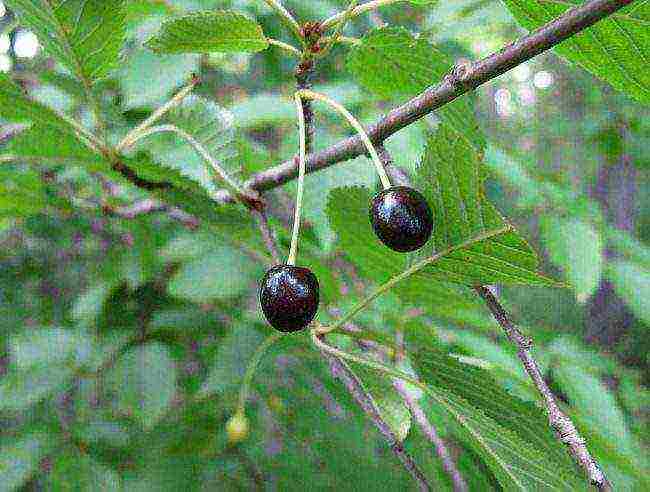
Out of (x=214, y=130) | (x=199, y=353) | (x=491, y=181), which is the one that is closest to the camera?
(x=214, y=130)

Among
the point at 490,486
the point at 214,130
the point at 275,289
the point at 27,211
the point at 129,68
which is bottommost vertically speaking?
the point at 490,486

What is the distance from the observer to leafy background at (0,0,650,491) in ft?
2.77

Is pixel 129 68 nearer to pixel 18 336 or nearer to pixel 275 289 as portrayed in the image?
pixel 18 336

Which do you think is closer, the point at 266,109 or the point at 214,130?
the point at 214,130

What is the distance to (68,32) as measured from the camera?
1.00 m

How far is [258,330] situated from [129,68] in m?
0.78

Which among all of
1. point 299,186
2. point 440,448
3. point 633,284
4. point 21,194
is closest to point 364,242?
point 299,186

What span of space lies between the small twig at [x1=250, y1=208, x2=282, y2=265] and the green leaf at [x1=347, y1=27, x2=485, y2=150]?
253 millimetres

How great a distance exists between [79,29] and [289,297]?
0.56 m

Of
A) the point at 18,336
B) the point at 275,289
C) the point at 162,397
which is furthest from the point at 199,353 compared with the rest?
the point at 275,289

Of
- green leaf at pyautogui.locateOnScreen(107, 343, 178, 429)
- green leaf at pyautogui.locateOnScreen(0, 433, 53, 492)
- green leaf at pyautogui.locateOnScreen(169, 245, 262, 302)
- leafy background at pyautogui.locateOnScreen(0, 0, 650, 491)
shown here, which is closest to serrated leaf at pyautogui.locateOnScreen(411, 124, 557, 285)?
leafy background at pyautogui.locateOnScreen(0, 0, 650, 491)

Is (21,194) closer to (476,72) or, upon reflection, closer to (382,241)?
(382,241)

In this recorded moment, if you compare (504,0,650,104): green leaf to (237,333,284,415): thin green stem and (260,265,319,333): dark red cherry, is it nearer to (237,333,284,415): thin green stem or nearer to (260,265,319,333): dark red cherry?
(260,265,319,333): dark red cherry

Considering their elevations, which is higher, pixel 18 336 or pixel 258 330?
pixel 18 336
